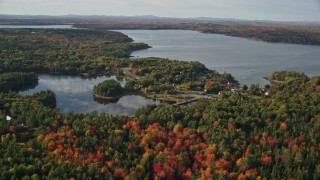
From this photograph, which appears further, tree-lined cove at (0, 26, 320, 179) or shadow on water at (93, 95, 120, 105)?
shadow on water at (93, 95, 120, 105)

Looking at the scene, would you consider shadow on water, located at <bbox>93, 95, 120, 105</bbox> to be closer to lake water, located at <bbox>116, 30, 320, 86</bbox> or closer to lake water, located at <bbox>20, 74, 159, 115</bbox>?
lake water, located at <bbox>20, 74, 159, 115</bbox>

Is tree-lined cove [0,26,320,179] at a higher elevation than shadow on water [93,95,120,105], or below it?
higher

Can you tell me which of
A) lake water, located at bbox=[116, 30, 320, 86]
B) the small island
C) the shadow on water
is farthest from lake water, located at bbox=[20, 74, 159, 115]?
lake water, located at bbox=[116, 30, 320, 86]

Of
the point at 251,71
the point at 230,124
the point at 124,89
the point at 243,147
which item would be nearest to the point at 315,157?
the point at 243,147

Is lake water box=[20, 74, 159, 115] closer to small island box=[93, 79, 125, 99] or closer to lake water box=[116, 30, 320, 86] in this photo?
small island box=[93, 79, 125, 99]

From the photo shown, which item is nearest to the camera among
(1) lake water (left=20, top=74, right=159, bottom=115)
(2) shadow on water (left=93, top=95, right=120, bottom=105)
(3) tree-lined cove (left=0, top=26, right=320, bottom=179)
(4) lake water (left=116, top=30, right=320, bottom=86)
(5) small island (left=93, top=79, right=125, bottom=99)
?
(3) tree-lined cove (left=0, top=26, right=320, bottom=179)

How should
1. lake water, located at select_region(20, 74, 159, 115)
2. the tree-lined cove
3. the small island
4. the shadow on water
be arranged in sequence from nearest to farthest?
the tree-lined cove < lake water, located at select_region(20, 74, 159, 115) < the shadow on water < the small island

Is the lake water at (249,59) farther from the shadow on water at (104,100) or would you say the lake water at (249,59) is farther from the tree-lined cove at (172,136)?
the shadow on water at (104,100)

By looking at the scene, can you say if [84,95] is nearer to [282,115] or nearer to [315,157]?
[282,115]
